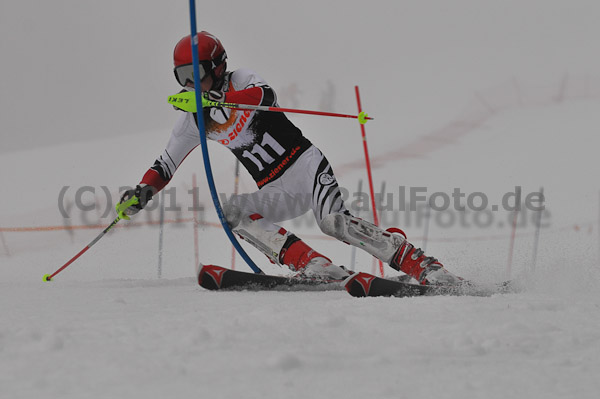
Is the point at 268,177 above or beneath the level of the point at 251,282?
above

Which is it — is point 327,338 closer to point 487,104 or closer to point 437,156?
point 437,156

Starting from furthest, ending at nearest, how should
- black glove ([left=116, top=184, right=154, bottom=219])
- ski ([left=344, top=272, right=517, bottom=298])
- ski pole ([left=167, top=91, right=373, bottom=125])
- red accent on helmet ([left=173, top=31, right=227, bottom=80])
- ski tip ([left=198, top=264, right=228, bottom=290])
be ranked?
black glove ([left=116, top=184, right=154, bottom=219]) → red accent on helmet ([left=173, top=31, right=227, bottom=80]) → ski pole ([left=167, top=91, right=373, bottom=125]) → ski tip ([left=198, top=264, right=228, bottom=290]) → ski ([left=344, top=272, right=517, bottom=298])

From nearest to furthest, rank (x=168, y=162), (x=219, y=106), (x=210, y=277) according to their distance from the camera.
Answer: (x=210, y=277) → (x=219, y=106) → (x=168, y=162)

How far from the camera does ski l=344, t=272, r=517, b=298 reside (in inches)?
97.3

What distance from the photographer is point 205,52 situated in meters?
3.19

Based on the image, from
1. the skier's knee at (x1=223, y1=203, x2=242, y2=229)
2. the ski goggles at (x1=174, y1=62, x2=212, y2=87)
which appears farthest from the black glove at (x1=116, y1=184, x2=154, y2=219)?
the ski goggles at (x1=174, y1=62, x2=212, y2=87)

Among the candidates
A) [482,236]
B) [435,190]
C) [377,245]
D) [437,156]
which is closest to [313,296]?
[377,245]

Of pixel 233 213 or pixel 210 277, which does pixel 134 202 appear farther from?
pixel 210 277

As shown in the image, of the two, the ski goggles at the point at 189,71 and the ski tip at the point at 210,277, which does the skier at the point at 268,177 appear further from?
the ski tip at the point at 210,277

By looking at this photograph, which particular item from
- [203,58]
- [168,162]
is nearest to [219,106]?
Result: [203,58]

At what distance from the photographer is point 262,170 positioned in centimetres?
340

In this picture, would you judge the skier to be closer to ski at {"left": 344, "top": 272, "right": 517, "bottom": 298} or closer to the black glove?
the black glove

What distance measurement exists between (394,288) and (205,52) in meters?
1.68

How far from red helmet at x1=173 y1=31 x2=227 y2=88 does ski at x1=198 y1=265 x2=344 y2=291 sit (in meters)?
1.15
